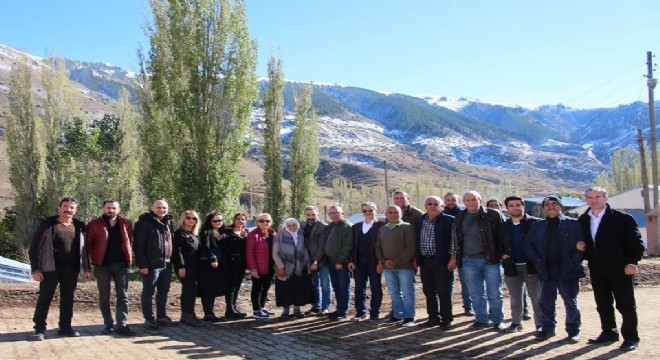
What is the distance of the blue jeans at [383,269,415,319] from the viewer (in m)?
8.12

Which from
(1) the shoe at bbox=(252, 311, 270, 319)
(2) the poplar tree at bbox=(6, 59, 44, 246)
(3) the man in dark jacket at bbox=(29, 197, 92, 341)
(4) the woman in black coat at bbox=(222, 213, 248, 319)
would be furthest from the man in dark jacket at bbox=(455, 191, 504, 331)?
(2) the poplar tree at bbox=(6, 59, 44, 246)

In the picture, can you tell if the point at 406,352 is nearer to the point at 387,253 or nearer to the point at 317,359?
the point at 317,359

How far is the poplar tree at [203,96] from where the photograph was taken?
15.2m

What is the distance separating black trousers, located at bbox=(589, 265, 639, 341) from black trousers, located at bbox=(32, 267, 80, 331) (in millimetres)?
6655

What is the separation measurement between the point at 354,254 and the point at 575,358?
3.80 metres

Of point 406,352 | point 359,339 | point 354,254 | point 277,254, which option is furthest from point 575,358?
point 277,254

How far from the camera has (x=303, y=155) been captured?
29.5m

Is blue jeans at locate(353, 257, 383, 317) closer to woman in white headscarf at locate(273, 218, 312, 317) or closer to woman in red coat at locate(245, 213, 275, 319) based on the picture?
woman in white headscarf at locate(273, 218, 312, 317)

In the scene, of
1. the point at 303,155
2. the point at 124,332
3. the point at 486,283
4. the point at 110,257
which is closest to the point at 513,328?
the point at 486,283

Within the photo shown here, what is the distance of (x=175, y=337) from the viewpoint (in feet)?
24.7

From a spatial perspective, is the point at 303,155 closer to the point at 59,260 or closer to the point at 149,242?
the point at 149,242

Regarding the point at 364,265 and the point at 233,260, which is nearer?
the point at 364,265

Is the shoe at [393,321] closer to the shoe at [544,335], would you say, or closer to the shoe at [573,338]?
the shoe at [544,335]

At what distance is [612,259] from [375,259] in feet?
11.2
